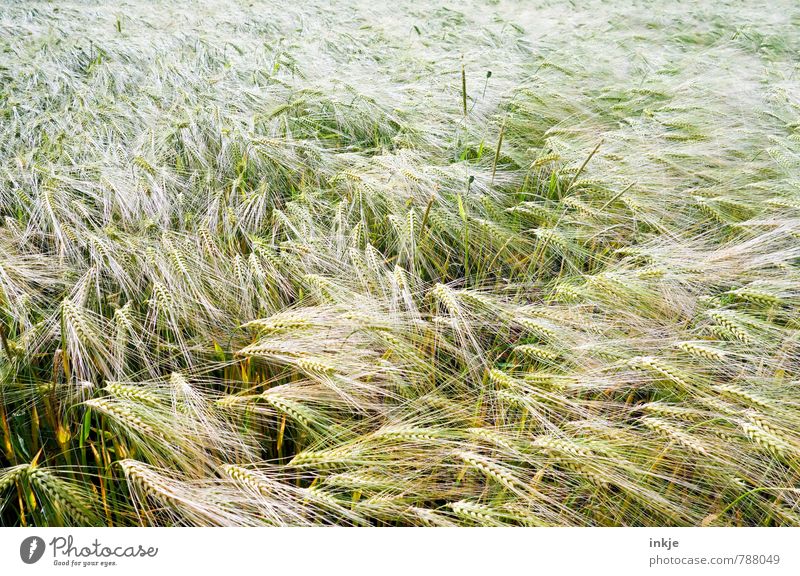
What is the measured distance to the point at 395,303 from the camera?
1.20 meters

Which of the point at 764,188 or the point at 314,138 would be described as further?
the point at 314,138

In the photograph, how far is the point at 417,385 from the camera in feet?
3.62

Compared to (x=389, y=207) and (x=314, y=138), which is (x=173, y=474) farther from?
(x=314, y=138)

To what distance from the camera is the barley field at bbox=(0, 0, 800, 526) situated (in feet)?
3.04

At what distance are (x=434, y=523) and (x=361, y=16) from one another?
153 inches
